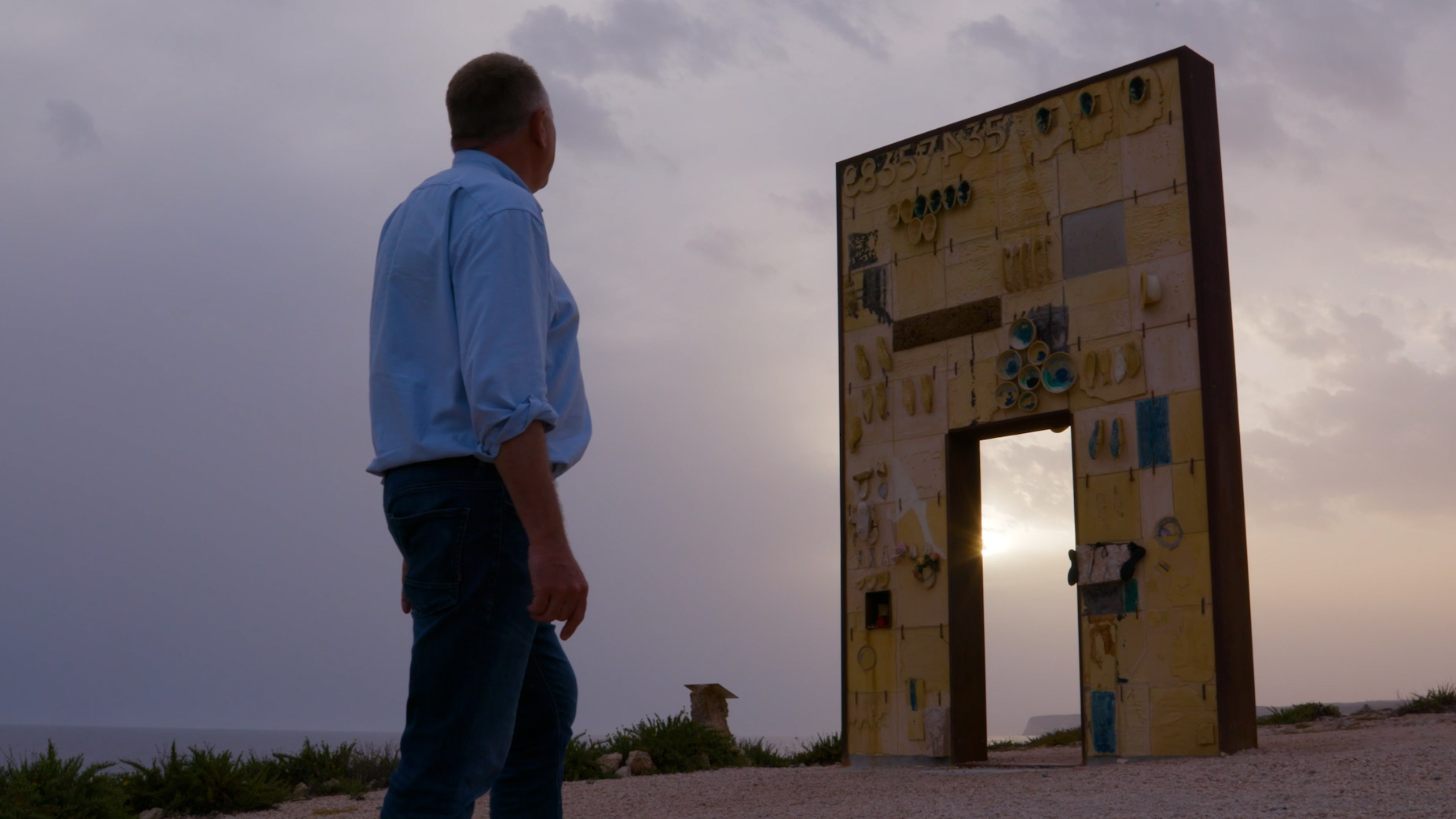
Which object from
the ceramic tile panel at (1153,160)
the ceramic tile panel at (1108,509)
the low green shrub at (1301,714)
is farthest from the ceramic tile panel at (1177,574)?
the low green shrub at (1301,714)

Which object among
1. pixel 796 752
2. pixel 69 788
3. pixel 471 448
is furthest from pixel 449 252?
pixel 796 752

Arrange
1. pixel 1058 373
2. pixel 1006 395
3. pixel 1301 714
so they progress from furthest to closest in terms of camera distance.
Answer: pixel 1301 714
pixel 1006 395
pixel 1058 373

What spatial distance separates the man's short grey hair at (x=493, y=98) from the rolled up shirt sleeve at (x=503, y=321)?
41 centimetres

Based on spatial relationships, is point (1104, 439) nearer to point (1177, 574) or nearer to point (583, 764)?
point (1177, 574)

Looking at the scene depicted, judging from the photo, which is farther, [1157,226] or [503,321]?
[1157,226]

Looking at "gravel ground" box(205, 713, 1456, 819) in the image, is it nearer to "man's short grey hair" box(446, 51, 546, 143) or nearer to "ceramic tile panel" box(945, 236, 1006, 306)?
"ceramic tile panel" box(945, 236, 1006, 306)

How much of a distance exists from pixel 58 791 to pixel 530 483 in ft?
22.0

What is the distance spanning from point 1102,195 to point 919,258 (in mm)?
1781

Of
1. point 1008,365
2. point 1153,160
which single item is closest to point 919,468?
point 1008,365

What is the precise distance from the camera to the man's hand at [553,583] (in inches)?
87.2

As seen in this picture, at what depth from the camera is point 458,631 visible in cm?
223

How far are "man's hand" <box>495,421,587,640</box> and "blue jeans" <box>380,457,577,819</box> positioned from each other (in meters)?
0.07

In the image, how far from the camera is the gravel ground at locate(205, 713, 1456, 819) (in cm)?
539

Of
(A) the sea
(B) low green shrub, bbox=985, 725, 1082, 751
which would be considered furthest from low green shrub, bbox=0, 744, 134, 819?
(B) low green shrub, bbox=985, 725, 1082, 751
